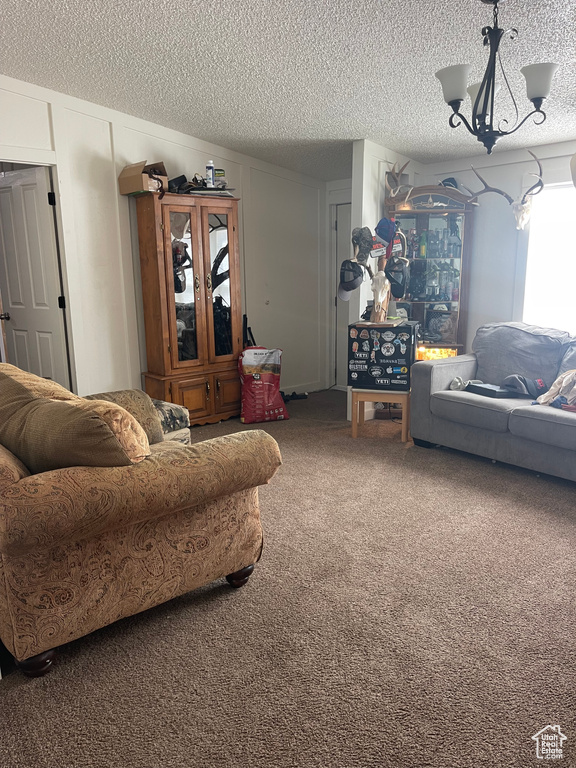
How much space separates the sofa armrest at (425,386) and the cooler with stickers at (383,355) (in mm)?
121

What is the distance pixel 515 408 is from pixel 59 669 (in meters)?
2.97

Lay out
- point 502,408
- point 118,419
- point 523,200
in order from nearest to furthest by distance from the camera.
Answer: point 118,419, point 502,408, point 523,200

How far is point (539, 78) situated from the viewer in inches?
97.0

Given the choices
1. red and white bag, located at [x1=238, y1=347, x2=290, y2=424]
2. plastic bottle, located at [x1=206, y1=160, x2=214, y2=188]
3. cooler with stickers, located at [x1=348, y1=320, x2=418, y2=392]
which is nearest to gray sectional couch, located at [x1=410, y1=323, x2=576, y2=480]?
cooler with stickers, located at [x1=348, y1=320, x2=418, y2=392]

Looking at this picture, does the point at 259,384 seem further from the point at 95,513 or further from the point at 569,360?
the point at 95,513

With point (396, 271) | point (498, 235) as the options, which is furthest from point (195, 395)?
point (498, 235)

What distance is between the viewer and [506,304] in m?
5.23

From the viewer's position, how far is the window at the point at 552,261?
4859mm

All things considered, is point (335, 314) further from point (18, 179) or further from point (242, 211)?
point (18, 179)

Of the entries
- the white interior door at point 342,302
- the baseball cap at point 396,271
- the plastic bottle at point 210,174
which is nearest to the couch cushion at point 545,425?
the baseball cap at point 396,271

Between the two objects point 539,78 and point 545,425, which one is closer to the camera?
point 539,78

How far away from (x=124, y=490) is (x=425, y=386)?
2924 millimetres

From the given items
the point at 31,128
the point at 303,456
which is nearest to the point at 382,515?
the point at 303,456

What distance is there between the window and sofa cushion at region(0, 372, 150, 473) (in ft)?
13.7
